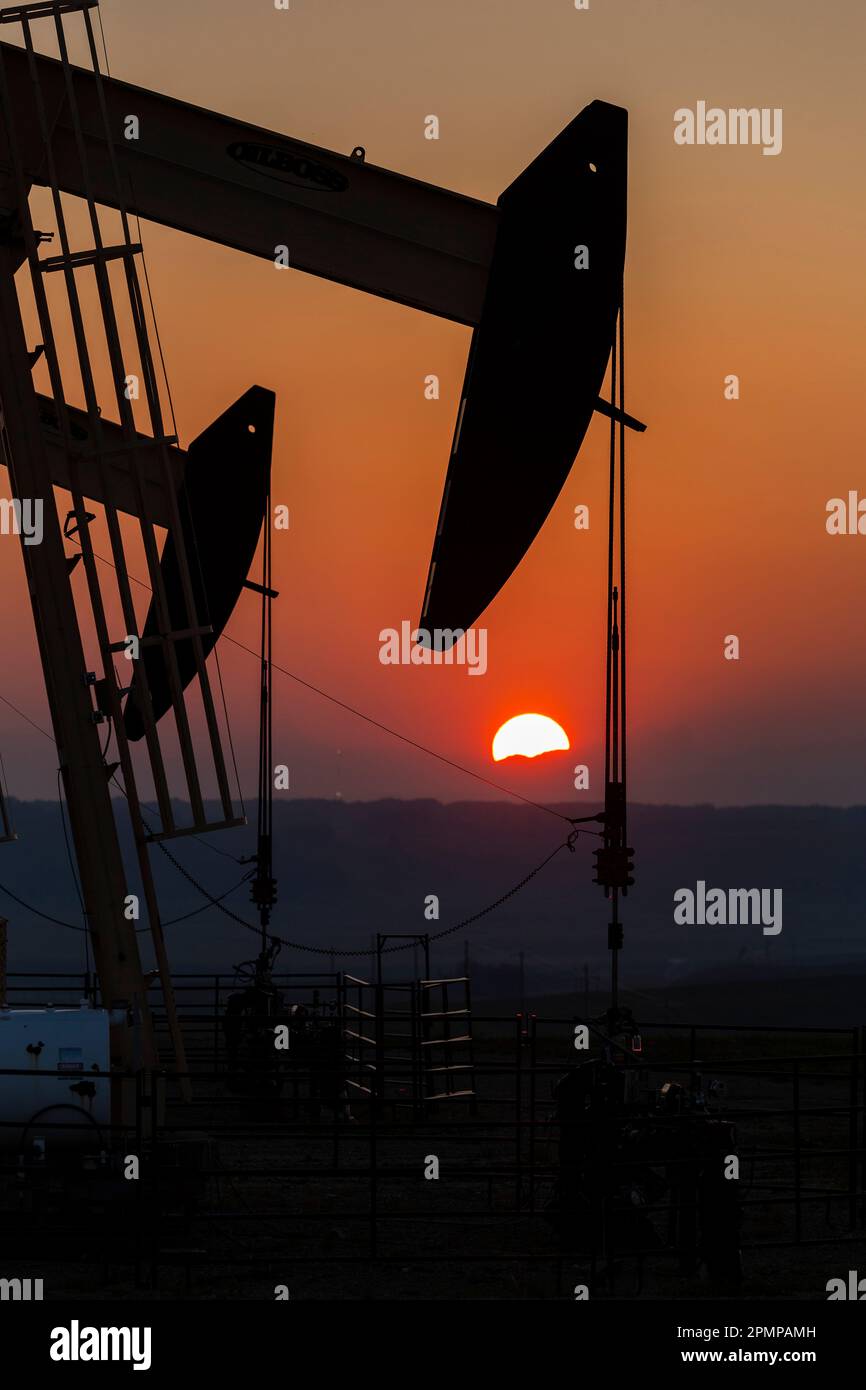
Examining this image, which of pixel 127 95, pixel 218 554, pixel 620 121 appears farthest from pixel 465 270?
pixel 218 554

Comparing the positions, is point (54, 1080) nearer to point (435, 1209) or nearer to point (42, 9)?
point (435, 1209)

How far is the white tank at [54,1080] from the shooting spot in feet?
46.3

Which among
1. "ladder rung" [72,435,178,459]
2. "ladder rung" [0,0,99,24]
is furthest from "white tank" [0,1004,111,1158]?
"ladder rung" [0,0,99,24]

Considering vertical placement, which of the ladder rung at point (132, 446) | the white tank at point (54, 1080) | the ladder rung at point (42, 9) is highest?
the ladder rung at point (42, 9)

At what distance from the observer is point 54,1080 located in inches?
562

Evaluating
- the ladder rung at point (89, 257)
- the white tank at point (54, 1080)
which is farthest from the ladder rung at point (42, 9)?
the white tank at point (54, 1080)

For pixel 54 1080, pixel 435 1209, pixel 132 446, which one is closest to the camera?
pixel 54 1080

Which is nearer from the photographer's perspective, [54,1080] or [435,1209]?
[54,1080]

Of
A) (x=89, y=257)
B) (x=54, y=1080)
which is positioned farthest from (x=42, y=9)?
(x=54, y=1080)

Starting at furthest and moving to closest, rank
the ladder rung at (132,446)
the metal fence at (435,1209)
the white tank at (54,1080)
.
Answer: the ladder rung at (132,446) → the white tank at (54,1080) → the metal fence at (435,1209)

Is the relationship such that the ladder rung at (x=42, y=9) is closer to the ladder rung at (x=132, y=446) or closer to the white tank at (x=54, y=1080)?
the ladder rung at (x=132, y=446)

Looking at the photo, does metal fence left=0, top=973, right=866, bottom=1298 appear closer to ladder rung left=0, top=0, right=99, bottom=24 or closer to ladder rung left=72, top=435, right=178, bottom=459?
ladder rung left=72, top=435, right=178, bottom=459

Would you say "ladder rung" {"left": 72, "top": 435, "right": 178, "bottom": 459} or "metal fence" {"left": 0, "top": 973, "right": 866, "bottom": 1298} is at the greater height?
"ladder rung" {"left": 72, "top": 435, "right": 178, "bottom": 459}

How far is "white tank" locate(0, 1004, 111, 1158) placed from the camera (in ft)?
46.3
